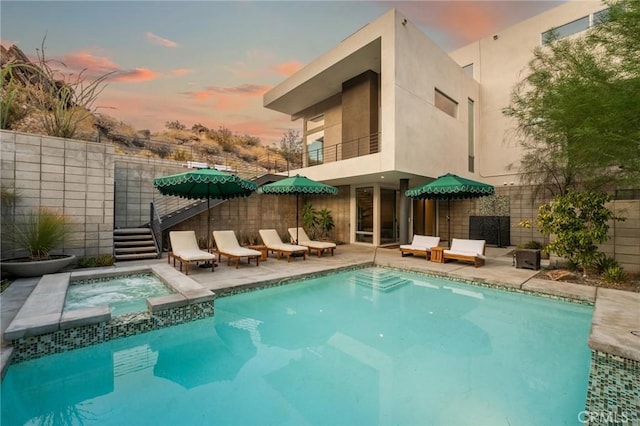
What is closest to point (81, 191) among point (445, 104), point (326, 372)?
point (326, 372)

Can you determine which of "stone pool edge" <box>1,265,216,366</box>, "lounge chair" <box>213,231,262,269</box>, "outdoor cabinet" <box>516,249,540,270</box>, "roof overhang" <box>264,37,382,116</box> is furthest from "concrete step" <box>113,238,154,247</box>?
"outdoor cabinet" <box>516,249,540,270</box>

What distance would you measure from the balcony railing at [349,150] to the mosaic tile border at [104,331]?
9559 mm

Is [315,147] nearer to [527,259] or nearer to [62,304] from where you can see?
[527,259]

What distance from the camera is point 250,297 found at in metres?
5.67

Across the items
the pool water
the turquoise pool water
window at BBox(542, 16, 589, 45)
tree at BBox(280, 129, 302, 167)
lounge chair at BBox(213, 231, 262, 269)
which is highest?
window at BBox(542, 16, 589, 45)

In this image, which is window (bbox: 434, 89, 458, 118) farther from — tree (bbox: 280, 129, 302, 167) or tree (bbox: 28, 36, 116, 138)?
tree (bbox: 280, 129, 302, 167)

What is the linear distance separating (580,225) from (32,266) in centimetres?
1253

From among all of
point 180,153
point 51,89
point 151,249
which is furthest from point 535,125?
point 180,153

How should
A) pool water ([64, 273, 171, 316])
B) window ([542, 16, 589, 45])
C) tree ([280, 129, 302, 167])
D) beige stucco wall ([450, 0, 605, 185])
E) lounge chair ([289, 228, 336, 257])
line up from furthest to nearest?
1. tree ([280, 129, 302, 167])
2. beige stucco wall ([450, 0, 605, 185])
3. window ([542, 16, 589, 45])
4. lounge chair ([289, 228, 336, 257])
5. pool water ([64, 273, 171, 316])

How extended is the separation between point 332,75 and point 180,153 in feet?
28.8

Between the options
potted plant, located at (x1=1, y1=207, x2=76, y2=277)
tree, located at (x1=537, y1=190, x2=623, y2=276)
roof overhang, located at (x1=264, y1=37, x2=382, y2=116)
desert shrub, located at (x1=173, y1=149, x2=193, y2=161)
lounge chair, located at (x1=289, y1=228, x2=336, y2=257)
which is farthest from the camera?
desert shrub, located at (x1=173, y1=149, x2=193, y2=161)

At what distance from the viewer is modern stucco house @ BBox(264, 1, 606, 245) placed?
9852 mm

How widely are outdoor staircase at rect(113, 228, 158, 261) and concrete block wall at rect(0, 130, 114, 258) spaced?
2.94 ft

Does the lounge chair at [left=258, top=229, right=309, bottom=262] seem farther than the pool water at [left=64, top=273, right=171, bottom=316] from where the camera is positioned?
Yes
